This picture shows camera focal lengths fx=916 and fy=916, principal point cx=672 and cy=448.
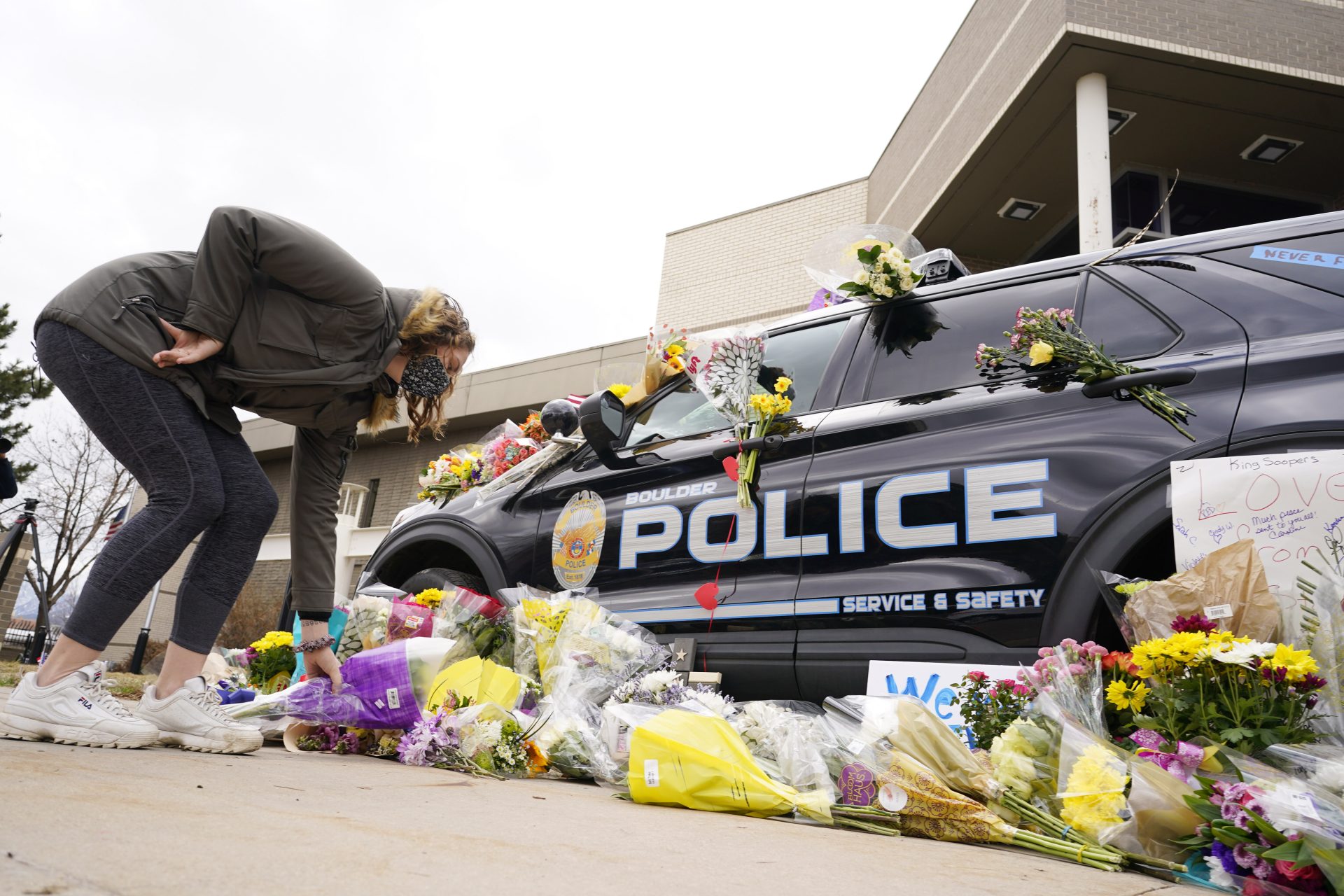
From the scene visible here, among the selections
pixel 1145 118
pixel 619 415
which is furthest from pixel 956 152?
pixel 619 415

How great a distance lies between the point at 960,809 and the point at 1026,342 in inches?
55.1

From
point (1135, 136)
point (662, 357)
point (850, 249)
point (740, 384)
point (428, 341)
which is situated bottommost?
point (428, 341)

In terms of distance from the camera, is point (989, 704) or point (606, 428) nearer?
point (989, 704)

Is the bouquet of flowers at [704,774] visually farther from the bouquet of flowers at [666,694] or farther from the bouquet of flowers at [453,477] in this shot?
the bouquet of flowers at [453,477]

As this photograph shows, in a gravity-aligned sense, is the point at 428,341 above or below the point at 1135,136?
below

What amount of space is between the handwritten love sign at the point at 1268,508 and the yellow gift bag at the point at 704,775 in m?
1.15

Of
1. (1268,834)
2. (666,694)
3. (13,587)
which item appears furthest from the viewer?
(13,587)

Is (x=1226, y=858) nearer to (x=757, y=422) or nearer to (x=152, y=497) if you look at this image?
(x=757, y=422)

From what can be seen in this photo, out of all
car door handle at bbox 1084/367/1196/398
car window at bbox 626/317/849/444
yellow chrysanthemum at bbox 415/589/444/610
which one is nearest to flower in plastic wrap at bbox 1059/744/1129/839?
car door handle at bbox 1084/367/1196/398

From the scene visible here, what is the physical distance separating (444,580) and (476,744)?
152cm

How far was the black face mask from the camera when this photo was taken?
293 centimetres

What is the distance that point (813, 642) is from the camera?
2873 millimetres

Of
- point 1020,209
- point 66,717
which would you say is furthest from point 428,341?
point 1020,209

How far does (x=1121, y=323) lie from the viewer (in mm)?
2725
